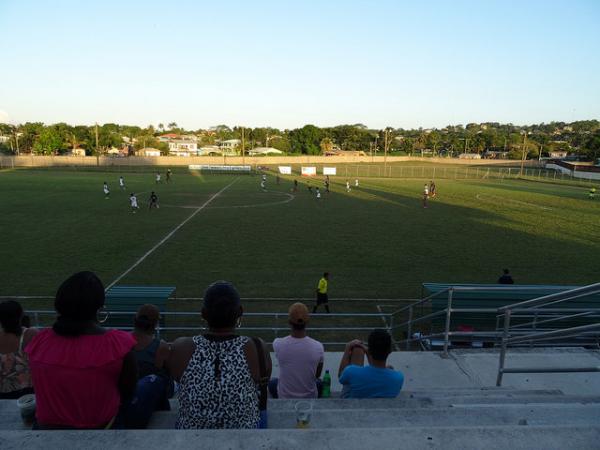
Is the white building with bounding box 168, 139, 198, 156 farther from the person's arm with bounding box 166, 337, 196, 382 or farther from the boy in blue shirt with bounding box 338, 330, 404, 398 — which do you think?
the person's arm with bounding box 166, 337, 196, 382

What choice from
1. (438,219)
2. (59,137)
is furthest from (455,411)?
(59,137)

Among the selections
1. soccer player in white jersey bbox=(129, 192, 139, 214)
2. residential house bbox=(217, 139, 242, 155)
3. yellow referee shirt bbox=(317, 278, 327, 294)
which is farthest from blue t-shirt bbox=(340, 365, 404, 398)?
residential house bbox=(217, 139, 242, 155)

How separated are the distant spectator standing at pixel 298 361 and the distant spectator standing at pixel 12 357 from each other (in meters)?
2.33

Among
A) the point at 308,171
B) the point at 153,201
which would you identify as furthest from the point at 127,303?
the point at 308,171

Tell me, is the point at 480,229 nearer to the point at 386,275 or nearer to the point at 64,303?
the point at 386,275

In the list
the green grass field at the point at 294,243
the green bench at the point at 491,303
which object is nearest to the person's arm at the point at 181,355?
the green bench at the point at 491,303

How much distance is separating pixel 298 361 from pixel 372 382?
0.81 metres

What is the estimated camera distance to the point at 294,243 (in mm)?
19875

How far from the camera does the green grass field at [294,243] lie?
1458 cm

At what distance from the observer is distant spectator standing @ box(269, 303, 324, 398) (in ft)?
14.5

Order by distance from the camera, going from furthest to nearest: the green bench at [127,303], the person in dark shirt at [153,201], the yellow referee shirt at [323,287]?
1. the person in dark shirt at [153,201]
2. the yellow referee shirt at [323,287]
3. the green bench at [127,303]

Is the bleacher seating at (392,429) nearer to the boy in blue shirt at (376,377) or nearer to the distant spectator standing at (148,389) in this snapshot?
the distant spectator standing at (148,389)

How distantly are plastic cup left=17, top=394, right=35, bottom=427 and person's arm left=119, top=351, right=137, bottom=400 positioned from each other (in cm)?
69

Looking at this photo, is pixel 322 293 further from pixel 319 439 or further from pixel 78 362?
pixel 78 362
